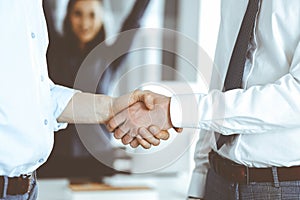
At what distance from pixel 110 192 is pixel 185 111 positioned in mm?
2168

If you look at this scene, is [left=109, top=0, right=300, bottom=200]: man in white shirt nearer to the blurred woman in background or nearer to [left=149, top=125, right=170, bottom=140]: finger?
[left=149, top=125, right=170, bottom=140]: finger

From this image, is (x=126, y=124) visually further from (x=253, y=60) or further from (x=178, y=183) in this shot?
(x=178, y=183)

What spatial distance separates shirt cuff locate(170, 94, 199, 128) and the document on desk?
208cm

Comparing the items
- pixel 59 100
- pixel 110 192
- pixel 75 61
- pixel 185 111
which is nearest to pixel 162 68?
pixel 75 61

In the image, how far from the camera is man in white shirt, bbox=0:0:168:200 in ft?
4.91

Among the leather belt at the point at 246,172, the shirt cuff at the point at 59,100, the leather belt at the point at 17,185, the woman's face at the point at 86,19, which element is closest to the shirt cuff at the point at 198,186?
the leather belt at the point at 246,172

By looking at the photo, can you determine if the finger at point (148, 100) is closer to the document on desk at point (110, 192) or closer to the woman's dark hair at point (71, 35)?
the document on desk at point (110, 192)

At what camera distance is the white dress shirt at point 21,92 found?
4.91ft

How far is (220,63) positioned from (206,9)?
2.34 meters

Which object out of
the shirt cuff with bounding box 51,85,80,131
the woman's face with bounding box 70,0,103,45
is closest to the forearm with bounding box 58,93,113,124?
the shirt cuff with bounding box 51,85,80,131

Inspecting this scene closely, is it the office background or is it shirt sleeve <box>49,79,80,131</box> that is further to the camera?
the office background

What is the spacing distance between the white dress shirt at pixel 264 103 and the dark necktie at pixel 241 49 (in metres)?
0.02

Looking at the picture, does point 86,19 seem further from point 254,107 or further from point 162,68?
point 254,107

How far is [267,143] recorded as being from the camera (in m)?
1.67
